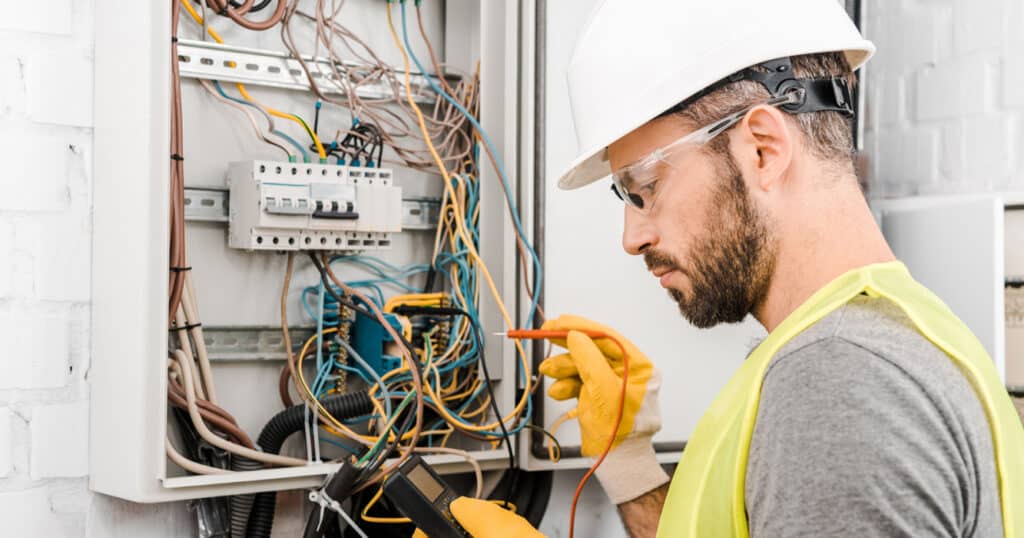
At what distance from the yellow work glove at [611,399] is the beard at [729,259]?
422 millimetres

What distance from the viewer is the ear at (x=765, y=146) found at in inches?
34.6

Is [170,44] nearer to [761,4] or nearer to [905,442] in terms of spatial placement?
[761,4]

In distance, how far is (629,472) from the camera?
1455 mm

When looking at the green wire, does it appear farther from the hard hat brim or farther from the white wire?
the hard hat brim

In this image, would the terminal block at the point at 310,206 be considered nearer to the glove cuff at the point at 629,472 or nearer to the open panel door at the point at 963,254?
the glove cuff at the point at 629,472

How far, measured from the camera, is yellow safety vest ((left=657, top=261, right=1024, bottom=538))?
766 mm

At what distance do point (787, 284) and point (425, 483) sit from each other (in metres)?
0.68

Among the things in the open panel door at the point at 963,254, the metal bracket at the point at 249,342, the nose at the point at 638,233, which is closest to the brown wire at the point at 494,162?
the metal bracket at the point at 249,342

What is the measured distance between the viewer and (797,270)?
0.89 m

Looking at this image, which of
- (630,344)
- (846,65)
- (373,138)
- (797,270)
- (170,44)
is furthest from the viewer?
(373,138)

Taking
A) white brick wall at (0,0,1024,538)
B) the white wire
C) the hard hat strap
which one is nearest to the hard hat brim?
the hard hat strap

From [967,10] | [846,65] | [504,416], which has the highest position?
[967,10]

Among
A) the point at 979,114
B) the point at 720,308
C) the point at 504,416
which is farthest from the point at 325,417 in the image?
the point at 979,114

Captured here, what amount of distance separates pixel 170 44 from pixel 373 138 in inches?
16.0
